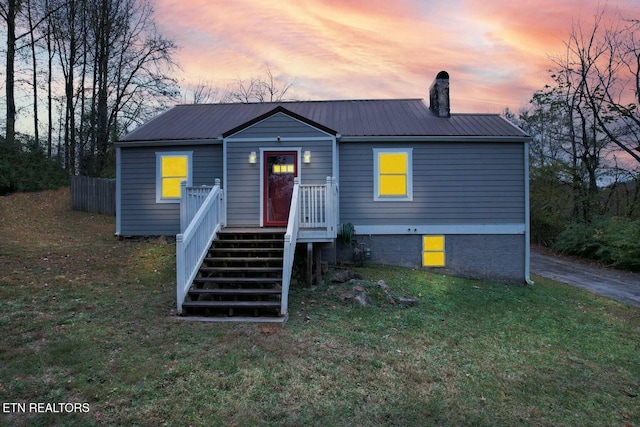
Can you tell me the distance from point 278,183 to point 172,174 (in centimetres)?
322

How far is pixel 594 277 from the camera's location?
1305cm

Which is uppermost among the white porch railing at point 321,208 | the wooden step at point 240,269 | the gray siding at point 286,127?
the gray siding at point 286,127

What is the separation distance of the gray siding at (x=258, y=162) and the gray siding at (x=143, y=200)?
1.84 meters

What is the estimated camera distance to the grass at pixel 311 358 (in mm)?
3346

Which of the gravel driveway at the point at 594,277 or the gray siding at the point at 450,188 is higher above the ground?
the gray siding at the point at 450,188

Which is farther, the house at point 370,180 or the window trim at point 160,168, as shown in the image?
the window trim at point 160,168

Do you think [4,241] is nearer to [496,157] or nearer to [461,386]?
[461,386]

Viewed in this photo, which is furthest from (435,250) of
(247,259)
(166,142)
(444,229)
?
(166,142)

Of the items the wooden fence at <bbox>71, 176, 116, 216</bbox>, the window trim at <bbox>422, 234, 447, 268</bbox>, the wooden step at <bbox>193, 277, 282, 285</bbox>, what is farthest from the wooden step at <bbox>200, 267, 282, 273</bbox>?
the wooden fence at <bbox>71, 176, 116, 216</bbox>

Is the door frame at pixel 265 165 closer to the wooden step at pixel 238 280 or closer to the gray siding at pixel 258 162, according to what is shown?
the gray siding at pixel 258 162

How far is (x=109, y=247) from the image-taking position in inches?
377

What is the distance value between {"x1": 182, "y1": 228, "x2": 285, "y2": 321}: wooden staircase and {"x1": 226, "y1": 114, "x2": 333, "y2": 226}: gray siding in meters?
1.72

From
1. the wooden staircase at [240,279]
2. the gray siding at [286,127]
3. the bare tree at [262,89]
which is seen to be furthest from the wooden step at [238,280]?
the bare tree at [262,89]

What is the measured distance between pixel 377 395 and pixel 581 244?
18.3 meters
